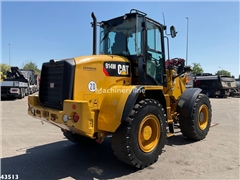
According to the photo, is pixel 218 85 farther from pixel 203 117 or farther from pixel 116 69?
pixel 116 69

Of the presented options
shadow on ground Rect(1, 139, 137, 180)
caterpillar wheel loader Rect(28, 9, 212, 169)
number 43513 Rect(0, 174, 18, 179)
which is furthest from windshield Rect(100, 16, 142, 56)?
number 43513 Rect(0, 174, 18, 179)

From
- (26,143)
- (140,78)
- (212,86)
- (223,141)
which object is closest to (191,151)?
(223,141)

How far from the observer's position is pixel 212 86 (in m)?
23.2

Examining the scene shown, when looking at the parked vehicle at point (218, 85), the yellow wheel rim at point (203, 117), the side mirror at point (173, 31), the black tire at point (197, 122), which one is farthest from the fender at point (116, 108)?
the parked vehicle at point (218, 85)

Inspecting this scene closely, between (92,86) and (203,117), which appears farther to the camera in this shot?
(203,117)

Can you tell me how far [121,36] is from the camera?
193 inches

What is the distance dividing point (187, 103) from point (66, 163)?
3.40 metres

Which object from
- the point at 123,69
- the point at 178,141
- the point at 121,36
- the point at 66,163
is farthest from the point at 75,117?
the point at 178,141

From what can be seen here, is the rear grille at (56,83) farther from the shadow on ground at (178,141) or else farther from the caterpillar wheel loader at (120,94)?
the shadow on ground at (178,141)

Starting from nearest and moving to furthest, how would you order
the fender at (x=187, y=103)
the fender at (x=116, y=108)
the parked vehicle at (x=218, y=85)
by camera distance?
the fender at (x=116, y=108), the fender at (x=187, y=103), the parked vehicle at (x=218, y=85)

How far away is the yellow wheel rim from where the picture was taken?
6061 millimetres

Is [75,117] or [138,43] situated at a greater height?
[138,43]

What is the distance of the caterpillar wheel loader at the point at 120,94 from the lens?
3703 millimetres

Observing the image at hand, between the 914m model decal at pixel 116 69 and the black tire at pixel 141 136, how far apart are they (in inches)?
31.0
